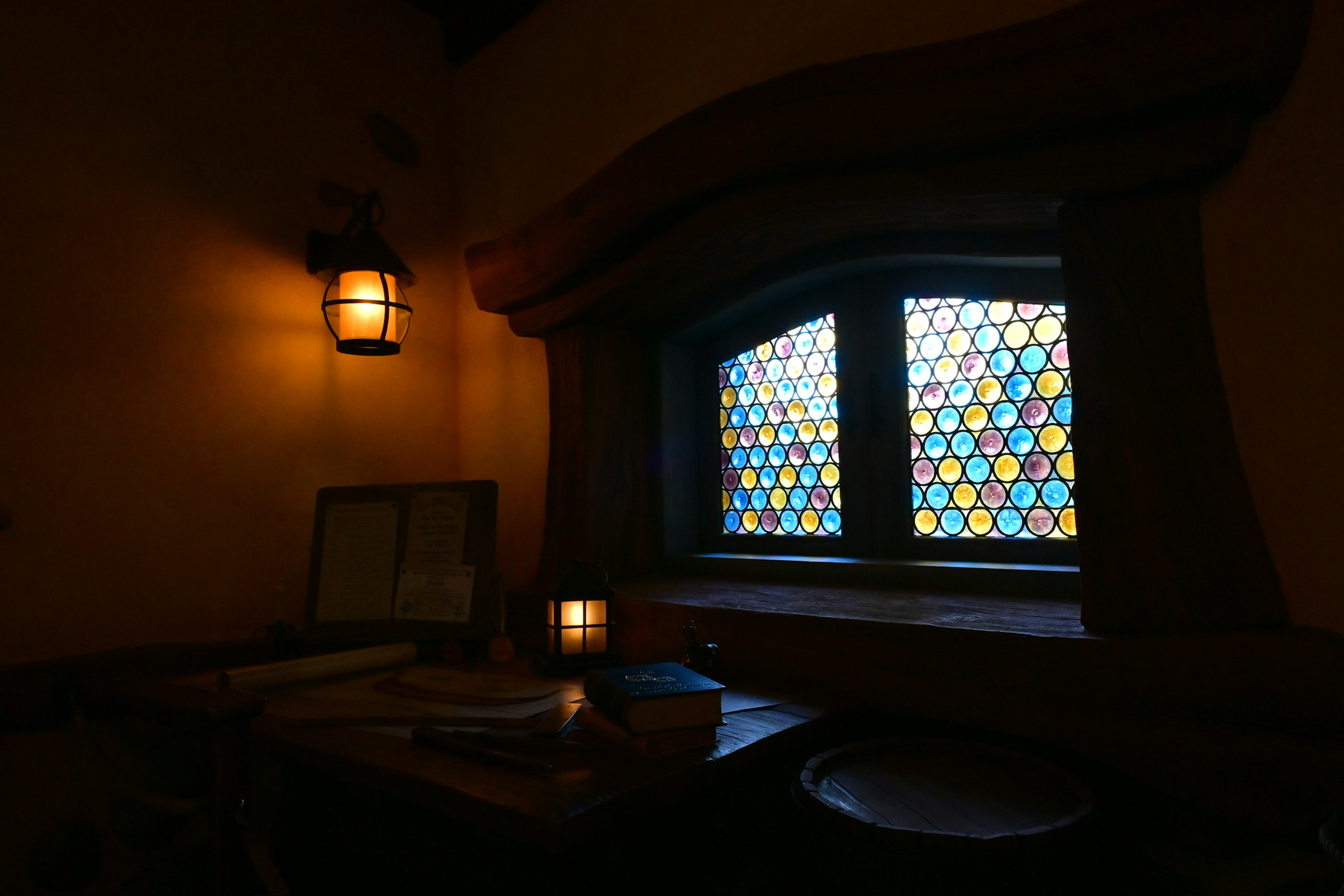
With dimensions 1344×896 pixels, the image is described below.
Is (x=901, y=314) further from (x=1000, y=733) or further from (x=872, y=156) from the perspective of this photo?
(x=1000, y=733)

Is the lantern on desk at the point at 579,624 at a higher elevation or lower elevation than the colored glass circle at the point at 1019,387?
lower

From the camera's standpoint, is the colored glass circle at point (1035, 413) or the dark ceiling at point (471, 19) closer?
the colored glass circle at point (1035, 413)

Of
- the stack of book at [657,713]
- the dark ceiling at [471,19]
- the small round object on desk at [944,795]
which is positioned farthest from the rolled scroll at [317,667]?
the dark ceiling at [471,19]

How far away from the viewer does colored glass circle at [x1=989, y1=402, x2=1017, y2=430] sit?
A: 169cm

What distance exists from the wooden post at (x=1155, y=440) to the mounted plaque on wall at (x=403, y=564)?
1322 millimetres

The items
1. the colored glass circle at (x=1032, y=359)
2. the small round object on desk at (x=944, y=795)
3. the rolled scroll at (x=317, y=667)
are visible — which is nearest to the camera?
the small round object on desk at (x=944, y=795)

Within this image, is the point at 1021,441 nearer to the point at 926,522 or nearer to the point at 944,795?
the point at 926,522

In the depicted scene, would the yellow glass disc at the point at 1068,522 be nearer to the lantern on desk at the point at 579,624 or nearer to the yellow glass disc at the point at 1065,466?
the yellow glass disc at the point at 1065,466

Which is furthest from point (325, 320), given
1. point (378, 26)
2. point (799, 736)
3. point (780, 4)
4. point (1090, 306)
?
point (1090, 306)

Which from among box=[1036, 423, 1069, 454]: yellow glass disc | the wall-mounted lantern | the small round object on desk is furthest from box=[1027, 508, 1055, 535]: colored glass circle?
the wall-mounted lantern

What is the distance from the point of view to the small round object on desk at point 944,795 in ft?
2.98

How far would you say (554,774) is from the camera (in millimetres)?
1067

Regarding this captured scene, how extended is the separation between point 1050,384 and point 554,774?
125 cm

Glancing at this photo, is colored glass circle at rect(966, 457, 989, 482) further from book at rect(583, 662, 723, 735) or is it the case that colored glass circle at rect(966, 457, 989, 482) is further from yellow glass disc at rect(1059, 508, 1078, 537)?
book at rect(583, 662, 723, 735)
